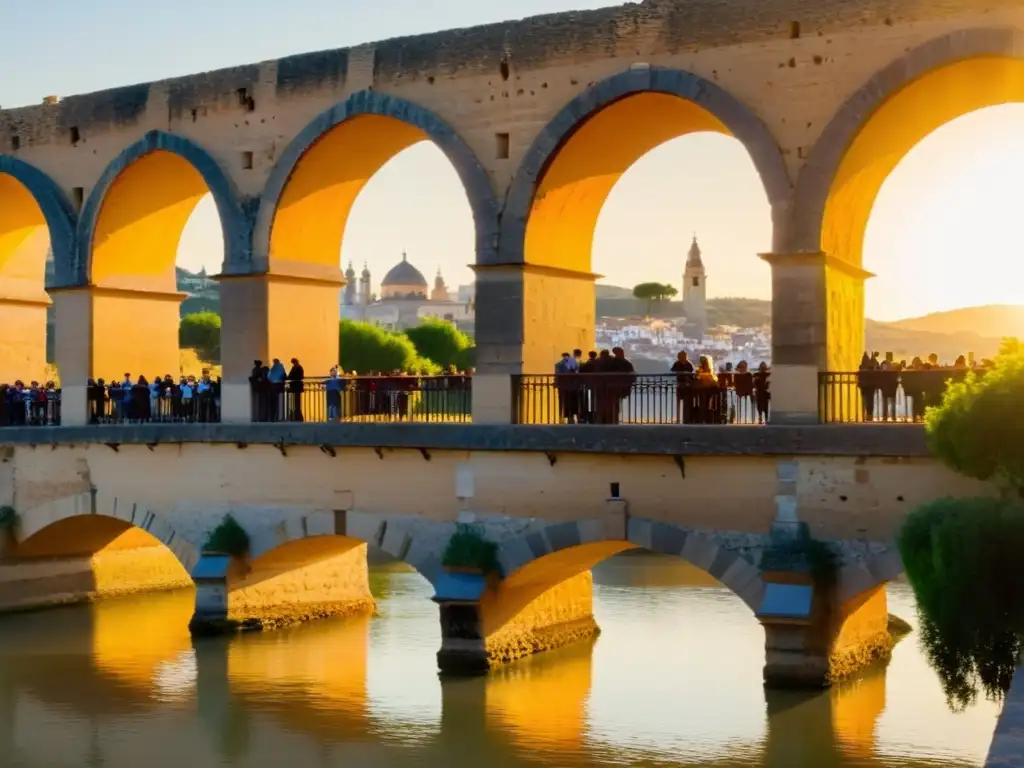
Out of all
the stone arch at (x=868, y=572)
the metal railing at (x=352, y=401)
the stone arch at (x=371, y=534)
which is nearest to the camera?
the stone arch at (x=868, y=572)

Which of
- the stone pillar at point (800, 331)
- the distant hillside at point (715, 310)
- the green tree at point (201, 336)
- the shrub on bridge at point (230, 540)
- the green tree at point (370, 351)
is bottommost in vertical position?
the shrub on bridge at point (230, 540)

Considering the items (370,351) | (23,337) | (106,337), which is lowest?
(106,337)

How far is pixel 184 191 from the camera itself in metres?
22.9

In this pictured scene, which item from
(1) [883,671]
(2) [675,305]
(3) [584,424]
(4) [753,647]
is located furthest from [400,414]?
(2) [675,305]

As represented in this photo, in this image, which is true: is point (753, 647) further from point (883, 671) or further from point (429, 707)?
point (429, 707)

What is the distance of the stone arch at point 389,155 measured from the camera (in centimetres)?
1848

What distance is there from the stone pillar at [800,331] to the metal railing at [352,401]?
417 cm

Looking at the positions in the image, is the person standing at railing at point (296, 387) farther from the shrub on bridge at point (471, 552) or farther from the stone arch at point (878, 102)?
the stone arch at point (878, 102)

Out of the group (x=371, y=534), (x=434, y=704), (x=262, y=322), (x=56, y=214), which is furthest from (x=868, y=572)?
(x=56, y=214)

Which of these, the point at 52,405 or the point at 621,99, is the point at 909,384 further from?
the point at 52,405

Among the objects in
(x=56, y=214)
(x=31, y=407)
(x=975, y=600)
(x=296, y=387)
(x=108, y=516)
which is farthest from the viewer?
(x=31, y=407)

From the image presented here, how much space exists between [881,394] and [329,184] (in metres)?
7.96

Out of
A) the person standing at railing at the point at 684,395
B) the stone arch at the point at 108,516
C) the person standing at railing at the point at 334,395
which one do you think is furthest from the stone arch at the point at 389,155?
the stone arch at the point at 108,516

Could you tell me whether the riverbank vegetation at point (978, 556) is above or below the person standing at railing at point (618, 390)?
below
